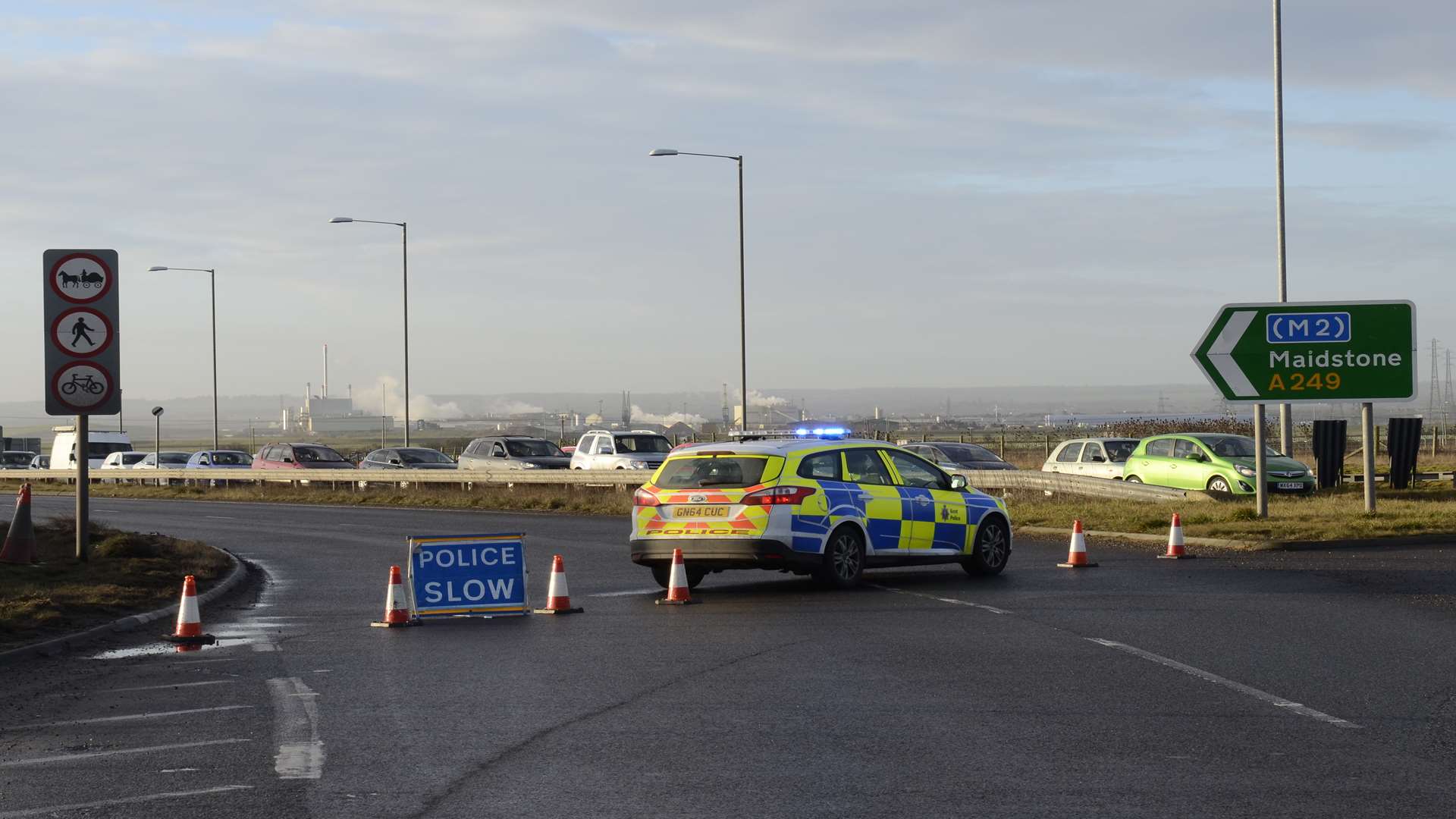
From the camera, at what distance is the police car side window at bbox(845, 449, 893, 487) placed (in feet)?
55.4

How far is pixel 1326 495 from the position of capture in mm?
28219

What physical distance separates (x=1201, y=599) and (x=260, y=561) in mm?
13171

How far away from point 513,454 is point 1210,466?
20.1 meters

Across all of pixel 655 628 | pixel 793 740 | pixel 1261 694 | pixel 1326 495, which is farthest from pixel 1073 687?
pixel 1326 495

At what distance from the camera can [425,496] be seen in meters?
40.7

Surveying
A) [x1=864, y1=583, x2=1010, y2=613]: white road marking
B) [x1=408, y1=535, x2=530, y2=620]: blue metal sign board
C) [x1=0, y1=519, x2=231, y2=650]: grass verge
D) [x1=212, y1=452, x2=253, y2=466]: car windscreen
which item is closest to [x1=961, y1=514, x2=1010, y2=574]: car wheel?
[x1=864, y1=583, x2=1010, y2=613]: white road marking

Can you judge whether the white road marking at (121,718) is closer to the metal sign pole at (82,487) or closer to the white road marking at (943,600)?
the white road marking at (943,600)

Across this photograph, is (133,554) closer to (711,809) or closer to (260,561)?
(260,561)

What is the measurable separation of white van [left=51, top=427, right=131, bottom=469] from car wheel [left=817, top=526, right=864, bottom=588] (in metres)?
48.5

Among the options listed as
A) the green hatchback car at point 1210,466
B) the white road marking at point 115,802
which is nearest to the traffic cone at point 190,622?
the white road marking at point 115,802

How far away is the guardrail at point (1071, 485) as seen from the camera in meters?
26.6

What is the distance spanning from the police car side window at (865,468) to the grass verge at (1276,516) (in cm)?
639

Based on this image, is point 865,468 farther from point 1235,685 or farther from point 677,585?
point 1235,685

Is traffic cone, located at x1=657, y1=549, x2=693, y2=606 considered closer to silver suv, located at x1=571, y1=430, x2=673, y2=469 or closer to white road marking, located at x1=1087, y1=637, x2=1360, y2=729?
white road marking, located at x1=1087, y1=637, x2=1360, y2=729
